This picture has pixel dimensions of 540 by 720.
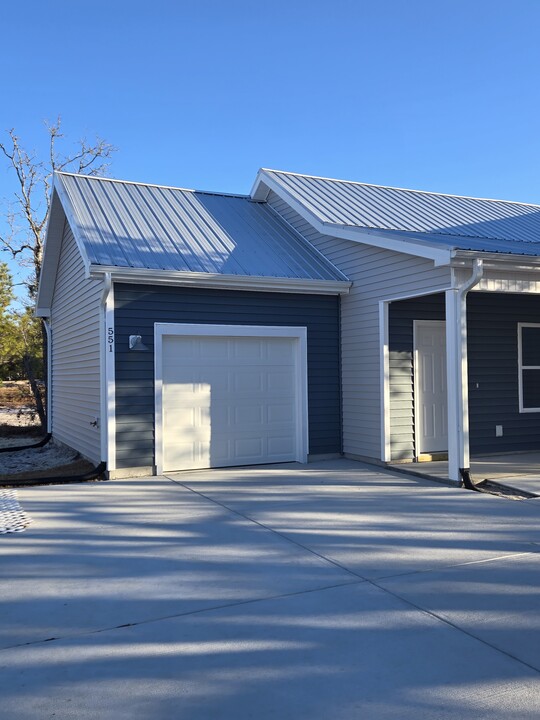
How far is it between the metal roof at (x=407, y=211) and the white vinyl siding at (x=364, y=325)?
69 centimetres

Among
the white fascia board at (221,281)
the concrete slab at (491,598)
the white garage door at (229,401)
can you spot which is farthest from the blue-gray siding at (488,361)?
the concrete slab at (491,598)

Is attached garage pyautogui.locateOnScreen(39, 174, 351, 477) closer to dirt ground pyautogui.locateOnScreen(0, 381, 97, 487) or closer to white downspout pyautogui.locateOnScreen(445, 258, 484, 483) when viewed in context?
dirt ground pyautogui.locateOnScreen(0, 381, 97, 487)

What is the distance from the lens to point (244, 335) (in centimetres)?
955

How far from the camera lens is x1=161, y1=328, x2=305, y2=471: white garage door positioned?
9148mm

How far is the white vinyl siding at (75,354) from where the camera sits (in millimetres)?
9617

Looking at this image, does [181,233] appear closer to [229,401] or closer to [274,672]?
[229,401]

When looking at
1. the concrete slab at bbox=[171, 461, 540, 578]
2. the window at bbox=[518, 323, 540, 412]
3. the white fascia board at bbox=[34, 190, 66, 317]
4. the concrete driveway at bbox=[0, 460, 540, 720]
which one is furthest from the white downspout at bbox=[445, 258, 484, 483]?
the white fascia board at bbox=[34, 190, 66, 317]

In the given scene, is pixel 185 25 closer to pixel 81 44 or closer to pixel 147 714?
pixel 81 44

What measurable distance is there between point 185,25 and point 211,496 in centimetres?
946

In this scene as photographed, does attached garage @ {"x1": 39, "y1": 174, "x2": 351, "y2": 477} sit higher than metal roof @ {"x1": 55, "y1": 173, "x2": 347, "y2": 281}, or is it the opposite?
metal roof @ {"x1": 55, "y1": 173, "x2": 347, "y2": 281}

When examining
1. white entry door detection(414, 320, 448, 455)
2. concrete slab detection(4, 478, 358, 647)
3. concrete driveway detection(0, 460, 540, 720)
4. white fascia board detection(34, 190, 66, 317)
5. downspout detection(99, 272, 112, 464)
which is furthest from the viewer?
white fascia board detection(34, 190, 66, 317)

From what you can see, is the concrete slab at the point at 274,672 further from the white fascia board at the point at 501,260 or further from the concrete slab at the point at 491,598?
the white fascia board at the point at 501,260

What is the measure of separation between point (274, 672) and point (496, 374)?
8.50 m

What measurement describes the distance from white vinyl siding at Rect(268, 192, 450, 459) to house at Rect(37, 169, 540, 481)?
3cm
